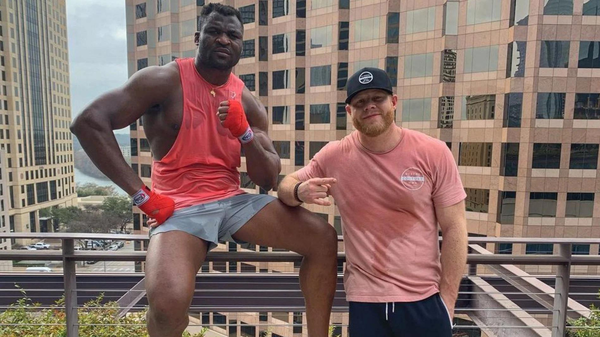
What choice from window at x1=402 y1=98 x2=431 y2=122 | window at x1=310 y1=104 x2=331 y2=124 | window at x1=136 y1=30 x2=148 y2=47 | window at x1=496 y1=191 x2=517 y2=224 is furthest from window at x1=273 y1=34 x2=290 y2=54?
window at x1=496 y1=191 x2=517 y2=224

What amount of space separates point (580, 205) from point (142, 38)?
2534cm

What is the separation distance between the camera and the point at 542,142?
49.3 ft

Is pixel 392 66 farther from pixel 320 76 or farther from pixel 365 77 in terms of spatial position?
pixel 365 77

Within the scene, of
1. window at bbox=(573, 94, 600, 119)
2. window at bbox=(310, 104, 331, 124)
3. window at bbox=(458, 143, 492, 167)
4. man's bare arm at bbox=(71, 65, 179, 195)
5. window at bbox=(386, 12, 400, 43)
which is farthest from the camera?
window at bbox=(310, 104, 331, 124)

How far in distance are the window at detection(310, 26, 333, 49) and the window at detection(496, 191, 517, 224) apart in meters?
10.3

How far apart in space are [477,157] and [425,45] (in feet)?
17.3

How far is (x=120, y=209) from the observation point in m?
36.4

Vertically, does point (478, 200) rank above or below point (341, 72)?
below

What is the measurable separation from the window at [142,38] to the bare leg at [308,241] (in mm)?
25957

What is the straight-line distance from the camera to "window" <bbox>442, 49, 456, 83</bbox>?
52.7ft

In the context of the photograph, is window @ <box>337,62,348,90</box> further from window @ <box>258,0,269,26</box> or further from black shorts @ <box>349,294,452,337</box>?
black shorts @ <box>349,294,452,337</box>

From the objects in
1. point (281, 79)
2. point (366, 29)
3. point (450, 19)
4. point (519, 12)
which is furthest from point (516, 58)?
point (281, 79)

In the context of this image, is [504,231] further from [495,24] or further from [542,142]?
[495,24]

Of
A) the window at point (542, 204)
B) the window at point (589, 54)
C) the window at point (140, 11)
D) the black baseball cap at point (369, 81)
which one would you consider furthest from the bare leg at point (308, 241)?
the window at point (140, 11)
